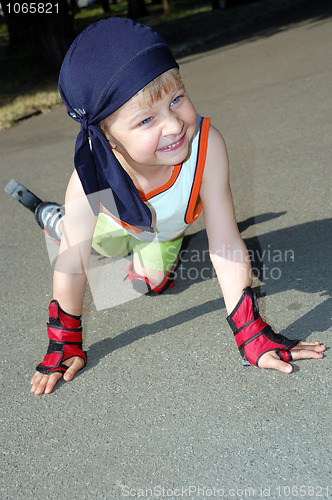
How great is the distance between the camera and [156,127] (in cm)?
195

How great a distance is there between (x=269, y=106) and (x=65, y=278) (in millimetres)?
3827

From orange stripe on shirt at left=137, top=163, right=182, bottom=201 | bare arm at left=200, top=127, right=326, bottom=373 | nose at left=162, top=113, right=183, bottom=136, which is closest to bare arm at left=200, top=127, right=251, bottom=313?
bare arm at left=200, top=127, right=326, bottom=373

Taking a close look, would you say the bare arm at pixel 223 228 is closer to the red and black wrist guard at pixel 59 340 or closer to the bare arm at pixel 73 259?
the bare arm at pixel 73 259

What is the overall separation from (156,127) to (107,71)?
24cm

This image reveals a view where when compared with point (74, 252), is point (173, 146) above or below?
above

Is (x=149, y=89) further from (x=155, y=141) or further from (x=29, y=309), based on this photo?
(x=29, y=309)

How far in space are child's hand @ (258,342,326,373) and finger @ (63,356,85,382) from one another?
728mm

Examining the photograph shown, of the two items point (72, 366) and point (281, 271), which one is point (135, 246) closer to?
point (281, 271)

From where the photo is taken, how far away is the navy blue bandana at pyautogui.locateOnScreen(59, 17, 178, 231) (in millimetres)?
1892

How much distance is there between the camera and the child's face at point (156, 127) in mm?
1942

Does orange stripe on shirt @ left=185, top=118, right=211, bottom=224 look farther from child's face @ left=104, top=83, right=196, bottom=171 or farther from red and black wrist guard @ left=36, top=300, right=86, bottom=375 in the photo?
red and black wrist guard @ left=36, top=300, right=86, bottom=375

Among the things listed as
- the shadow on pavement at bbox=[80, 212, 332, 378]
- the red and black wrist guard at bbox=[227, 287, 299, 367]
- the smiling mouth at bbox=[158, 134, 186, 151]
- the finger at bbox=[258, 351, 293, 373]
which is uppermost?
the smiling mouth at bbox=[158, 134, 186, 151]

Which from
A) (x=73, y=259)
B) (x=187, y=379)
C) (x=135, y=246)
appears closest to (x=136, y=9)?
(x=135, y=246)

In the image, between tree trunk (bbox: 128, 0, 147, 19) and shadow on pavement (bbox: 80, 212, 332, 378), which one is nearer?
shadow on pavement (bbox: 80, 212, 332, 378)
